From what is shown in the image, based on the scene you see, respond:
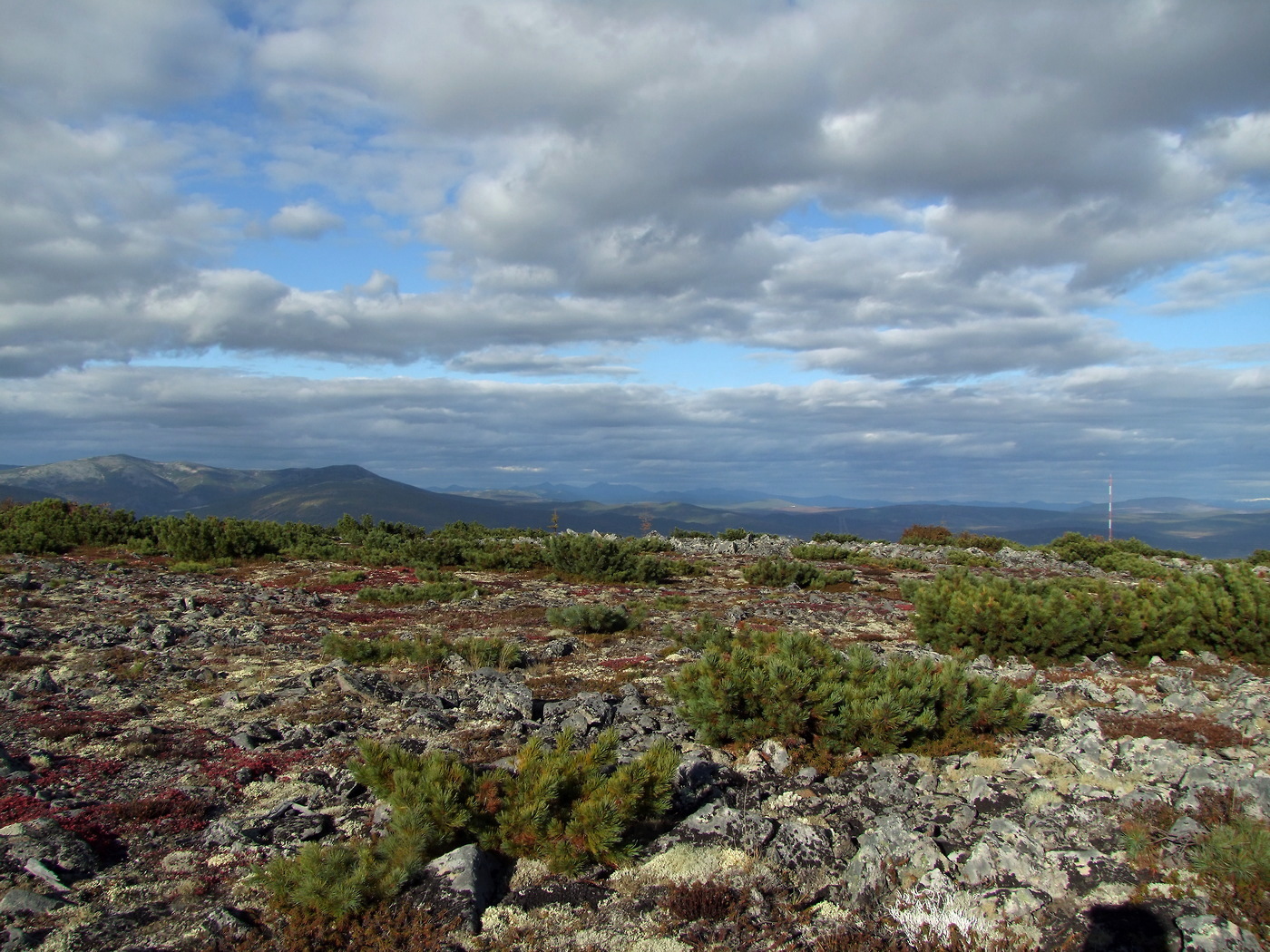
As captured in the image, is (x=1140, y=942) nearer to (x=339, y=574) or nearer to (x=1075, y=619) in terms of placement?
(x=1075, y=619)

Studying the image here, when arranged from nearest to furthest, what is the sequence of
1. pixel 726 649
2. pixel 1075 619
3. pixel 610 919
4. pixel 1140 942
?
pixel 1140 942 → pixel 610 919 → pixel 726 649 → pixel 1075 619

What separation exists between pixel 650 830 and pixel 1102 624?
369 inches

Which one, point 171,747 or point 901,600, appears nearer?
point 171,747

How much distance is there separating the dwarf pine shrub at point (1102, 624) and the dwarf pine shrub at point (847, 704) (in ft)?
14.5

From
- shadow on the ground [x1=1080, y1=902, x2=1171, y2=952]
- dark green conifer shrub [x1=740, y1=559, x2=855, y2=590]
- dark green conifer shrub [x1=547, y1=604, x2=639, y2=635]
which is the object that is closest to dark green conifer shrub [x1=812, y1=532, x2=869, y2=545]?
dark green conifer shrub [x1=740, y1=559, x2=855, y2=590]

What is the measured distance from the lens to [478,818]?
5.30 meters

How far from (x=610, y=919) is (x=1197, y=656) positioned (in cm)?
1141

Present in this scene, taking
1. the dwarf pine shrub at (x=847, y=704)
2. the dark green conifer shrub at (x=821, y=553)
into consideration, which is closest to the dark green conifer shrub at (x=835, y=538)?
the dark green conifer shrub at (x=821, y=553)

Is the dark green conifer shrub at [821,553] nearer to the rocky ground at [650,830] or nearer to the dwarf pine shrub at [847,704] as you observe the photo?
the rocky ground at [650,830]

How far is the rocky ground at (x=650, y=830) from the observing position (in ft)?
14.6

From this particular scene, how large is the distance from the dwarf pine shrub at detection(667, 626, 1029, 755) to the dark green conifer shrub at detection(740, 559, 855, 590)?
13.6 meters

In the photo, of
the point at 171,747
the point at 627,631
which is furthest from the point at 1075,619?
the point at 171,747

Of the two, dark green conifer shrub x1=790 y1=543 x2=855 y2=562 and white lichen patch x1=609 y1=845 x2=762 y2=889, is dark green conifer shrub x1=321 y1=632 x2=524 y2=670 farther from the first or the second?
dark green conifer shrub x1=790 y1=543 x2=855 y2=562

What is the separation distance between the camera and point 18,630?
11.9 meters
